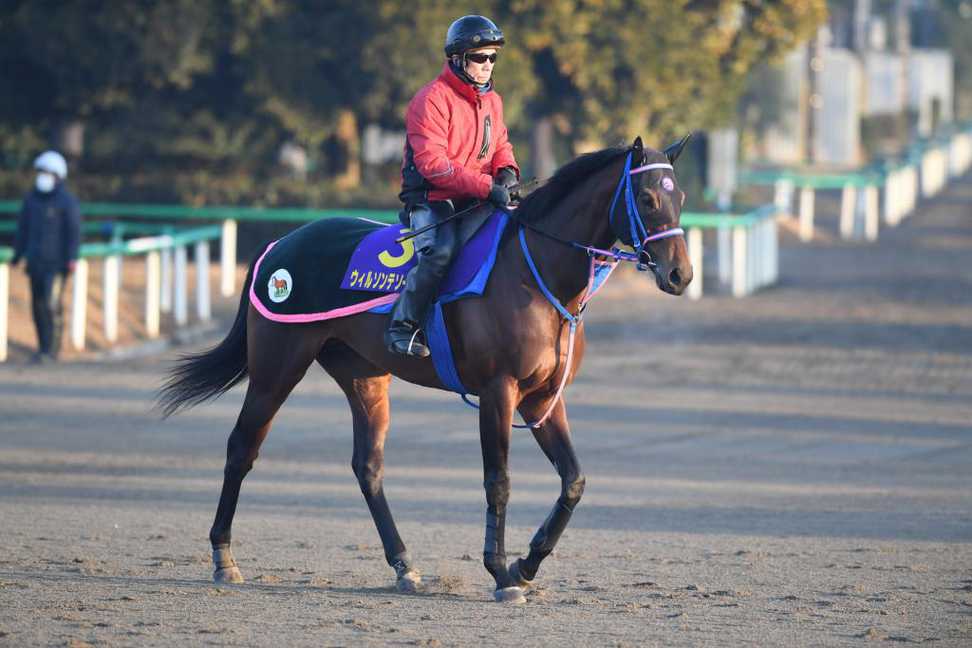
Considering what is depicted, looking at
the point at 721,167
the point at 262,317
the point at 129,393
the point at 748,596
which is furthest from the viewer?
the point at 721,167

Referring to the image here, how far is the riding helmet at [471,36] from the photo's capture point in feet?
25.1

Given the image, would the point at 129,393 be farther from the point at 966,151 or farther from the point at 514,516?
the point at 966,151

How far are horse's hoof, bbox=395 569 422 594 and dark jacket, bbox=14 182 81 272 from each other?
9367 mm

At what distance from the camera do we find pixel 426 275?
7.60 meters

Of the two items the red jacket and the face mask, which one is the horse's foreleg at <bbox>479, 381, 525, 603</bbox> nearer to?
A: the red jacket

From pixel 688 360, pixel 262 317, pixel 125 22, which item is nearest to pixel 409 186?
pixel 262 317

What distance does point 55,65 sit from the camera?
26547mm

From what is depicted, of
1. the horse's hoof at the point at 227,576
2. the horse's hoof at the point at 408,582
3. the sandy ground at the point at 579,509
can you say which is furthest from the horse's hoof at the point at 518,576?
the horse's hoof at the point at 227,576

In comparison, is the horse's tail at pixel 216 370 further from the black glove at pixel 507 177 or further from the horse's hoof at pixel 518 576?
the horse's hoof at pixel 518 576

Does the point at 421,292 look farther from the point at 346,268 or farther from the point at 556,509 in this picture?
the point at 556,509

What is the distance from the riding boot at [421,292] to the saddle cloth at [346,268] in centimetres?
7

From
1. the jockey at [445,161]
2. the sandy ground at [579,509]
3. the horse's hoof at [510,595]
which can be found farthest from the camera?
the jockey at [445,161]

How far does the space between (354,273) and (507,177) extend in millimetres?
818

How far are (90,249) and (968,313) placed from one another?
34.2ft
